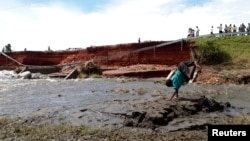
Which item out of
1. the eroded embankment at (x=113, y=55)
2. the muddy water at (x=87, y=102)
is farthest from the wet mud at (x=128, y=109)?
the eroded embankment at (x=113, y=55)

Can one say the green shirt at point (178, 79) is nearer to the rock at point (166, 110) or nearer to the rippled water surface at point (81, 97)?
the rock at point (166, 110)

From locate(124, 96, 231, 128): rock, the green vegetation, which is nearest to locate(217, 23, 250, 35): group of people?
the green vegetation

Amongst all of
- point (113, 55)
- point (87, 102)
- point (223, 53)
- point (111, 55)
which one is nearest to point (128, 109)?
point (87, 102)

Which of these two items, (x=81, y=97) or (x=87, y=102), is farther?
(x=81, y=97)

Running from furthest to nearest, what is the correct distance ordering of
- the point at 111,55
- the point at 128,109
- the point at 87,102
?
1. the point at 111,55
2. the point at 87,102
3. the point at 128,109

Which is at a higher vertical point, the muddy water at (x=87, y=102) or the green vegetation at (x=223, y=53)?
the green vegetation at (x=223, y=53)

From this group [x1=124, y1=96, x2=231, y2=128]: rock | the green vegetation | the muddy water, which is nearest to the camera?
[x1=124, y1=96, x2=231, y2=128]: rock

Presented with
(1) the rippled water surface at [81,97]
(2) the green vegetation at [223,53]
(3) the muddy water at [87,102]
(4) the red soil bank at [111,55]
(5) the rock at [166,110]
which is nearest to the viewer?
(5) the rock at [166,110]

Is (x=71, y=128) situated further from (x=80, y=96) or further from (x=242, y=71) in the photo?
(x=242, y=71)

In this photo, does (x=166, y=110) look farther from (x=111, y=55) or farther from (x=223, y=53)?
(x=111, y=55)

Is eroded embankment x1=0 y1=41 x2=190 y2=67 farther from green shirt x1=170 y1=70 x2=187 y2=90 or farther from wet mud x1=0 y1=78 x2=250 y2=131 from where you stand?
green shirt x1=170 y1=70 x2=187 y2=90

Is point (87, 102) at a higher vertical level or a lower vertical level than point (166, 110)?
lower

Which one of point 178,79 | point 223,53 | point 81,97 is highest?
point 223,53

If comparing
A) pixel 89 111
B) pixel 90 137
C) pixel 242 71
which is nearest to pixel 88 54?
pixel 242 71
